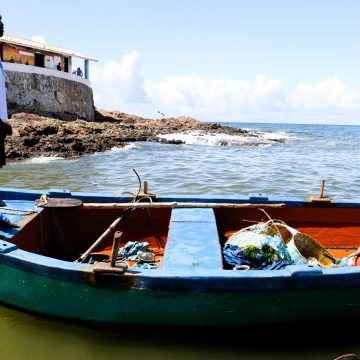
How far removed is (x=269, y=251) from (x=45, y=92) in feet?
91.1

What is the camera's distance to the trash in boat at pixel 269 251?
4.75 metres

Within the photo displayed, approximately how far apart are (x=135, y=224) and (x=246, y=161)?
47.4 ft

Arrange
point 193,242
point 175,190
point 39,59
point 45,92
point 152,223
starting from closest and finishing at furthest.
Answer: point 193,242 → point 152,223 → point 175,190 → point 45,92 → point 39,59

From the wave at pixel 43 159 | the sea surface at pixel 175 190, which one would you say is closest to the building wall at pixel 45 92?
the sea surface at pixel 175 190

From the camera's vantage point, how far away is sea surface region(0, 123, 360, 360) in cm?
405

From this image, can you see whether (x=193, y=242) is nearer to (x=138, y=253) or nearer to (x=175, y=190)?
(x=138, y=253)

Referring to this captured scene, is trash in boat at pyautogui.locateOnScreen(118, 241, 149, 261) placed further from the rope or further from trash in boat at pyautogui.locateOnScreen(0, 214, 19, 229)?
trash in boat at pyautogui.locateOnScreen(0, 214, 19, 229)

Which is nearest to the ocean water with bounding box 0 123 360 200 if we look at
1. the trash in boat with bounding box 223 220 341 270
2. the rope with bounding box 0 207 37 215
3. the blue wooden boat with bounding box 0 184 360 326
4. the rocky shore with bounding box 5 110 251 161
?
the rocky shore with bounding box 5 110 251 161

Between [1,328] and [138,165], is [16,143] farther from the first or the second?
[1,328]

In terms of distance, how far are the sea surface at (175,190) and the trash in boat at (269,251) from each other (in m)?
0.76

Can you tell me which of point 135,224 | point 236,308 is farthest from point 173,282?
point 135,224

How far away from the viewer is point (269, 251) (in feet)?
15.7

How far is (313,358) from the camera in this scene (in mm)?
4000

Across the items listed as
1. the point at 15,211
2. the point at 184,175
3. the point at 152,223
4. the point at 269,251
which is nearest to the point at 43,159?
the point at 184,175
